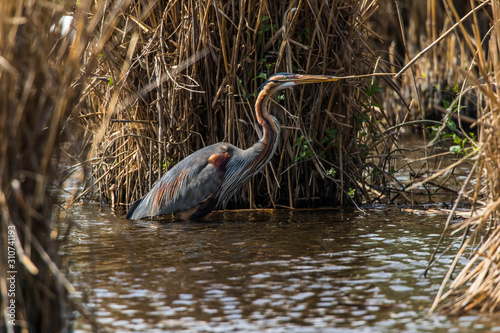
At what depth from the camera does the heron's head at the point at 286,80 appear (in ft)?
23.0

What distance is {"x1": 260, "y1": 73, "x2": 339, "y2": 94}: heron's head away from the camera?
6996 millimetres

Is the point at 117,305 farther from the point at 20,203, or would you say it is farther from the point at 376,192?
the point at 376,192

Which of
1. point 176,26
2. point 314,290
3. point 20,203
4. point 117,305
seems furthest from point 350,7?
point 20,203

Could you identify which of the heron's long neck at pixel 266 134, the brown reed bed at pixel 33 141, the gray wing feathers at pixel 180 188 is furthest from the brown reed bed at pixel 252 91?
the brown reed bed at pixel 33 141

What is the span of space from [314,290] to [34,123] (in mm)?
2327

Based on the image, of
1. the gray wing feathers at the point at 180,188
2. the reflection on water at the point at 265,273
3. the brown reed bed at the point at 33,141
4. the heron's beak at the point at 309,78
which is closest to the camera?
the brown reed bed at the point at 33,141

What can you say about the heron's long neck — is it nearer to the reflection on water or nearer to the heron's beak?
the heron's beak

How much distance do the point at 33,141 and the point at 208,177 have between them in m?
4.01

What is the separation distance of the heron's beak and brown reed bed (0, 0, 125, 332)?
358 cm

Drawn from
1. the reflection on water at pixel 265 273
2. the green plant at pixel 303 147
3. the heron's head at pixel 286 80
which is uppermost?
the heron's head at pixel 286 80

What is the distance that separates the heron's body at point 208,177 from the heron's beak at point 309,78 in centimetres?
38

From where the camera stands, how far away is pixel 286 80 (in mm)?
7043

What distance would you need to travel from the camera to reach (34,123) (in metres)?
3.54

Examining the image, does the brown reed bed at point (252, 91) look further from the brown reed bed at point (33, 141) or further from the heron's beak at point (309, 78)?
the brown reed bed at point (33, 141)
